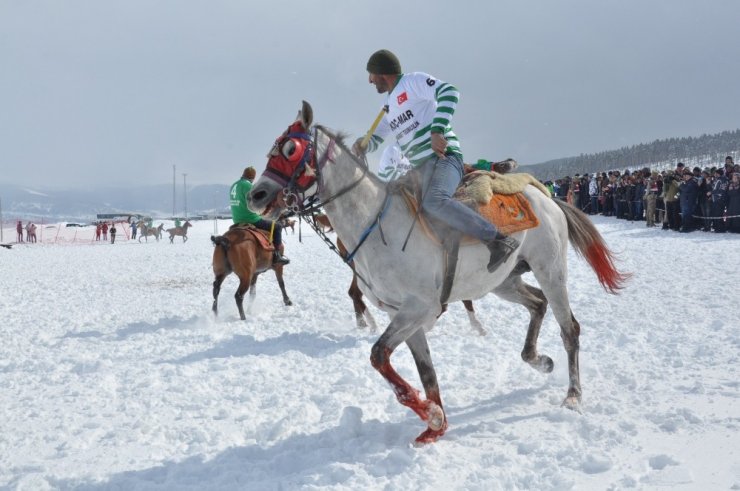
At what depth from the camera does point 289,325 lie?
9.25 metres

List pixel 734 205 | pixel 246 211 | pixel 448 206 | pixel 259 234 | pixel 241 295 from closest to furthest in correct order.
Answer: pixel 448 206 → pixel 241 295 → pixel 259 234 → pixel 246 211 → pixel 734 205

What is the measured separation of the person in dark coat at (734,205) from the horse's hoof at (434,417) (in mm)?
19173

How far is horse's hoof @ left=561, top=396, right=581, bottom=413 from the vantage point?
4.78 m

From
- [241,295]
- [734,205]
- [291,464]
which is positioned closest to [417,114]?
[291,464]

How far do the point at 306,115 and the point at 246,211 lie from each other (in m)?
6.77

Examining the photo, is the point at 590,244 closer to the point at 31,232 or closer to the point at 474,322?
the point at 474,322

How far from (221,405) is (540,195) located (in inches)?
147

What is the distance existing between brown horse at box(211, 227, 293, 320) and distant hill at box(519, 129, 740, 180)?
138272 mm

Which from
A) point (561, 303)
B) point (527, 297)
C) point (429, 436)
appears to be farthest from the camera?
point (527, 297)

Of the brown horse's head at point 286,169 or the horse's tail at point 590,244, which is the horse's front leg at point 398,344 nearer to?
the brown horse's head at point 286,169

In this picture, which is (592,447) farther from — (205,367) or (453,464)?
(205,367)

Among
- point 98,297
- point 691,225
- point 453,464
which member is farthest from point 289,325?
point 691,225

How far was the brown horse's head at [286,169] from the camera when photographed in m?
3.99

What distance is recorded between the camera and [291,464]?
3.91 m
